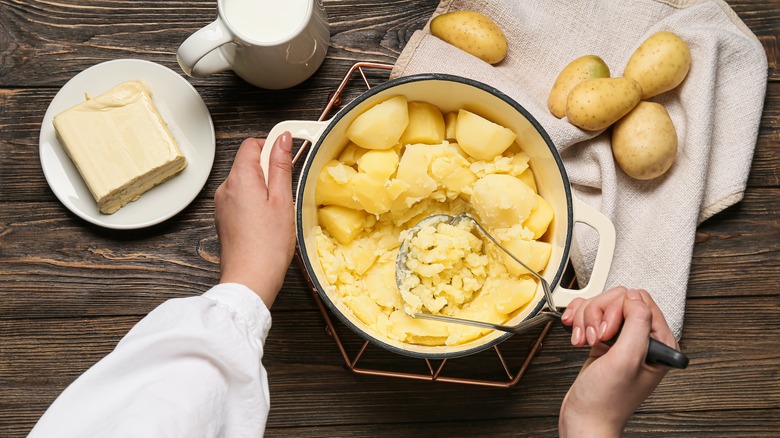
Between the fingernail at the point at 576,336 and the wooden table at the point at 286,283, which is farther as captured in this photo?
the wooden table at the point at 286,283

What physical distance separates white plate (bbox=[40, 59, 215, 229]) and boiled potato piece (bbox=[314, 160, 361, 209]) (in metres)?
0.23

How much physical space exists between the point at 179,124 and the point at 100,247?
9.2 inches

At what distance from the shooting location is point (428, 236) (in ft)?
2.84

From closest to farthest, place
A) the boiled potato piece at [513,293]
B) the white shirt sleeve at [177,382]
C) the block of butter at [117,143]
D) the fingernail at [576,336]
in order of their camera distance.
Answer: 1. the white shirt sleeve at [177,382]
2. the fingernail at [576,336]
3. the boiled potato piece at [513,293]
4. the block of butter at [117,143]

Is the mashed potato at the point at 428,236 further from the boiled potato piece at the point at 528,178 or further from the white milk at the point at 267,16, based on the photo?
the white milk at the point at 267,16

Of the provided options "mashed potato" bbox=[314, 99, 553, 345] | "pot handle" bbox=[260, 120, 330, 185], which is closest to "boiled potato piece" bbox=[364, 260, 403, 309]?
"mashed potato" bbox=[314, 99, 553, 345]

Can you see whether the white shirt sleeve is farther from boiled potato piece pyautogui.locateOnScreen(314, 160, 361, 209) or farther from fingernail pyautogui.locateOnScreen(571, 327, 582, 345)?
fingernail pyautogui.locateOnScreen(571, 327, 582, 345)

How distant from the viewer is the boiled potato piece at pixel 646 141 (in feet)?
3.02

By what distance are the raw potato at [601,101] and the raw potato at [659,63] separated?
1.0 inches

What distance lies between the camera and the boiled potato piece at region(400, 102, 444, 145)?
0.87 m

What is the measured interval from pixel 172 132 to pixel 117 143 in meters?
0.08

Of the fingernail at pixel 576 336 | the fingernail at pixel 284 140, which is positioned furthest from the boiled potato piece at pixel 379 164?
the fingernail at pixel 576 336

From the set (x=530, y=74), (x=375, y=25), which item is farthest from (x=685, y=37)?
(x=375, y=25)

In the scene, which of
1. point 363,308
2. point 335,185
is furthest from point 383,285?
point 335,185
